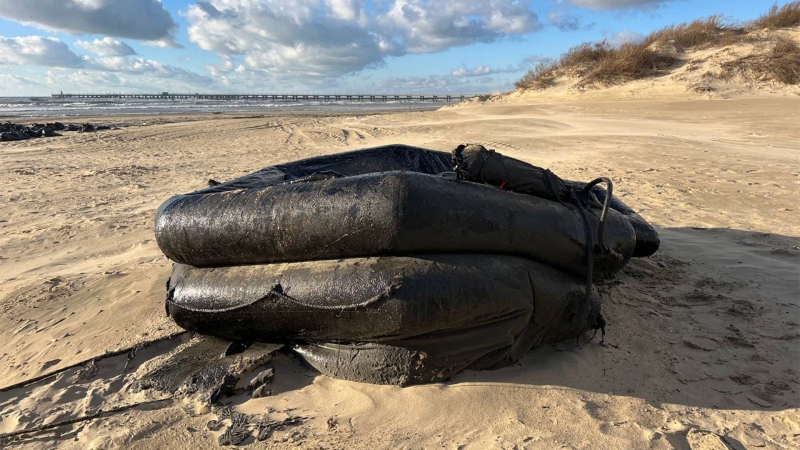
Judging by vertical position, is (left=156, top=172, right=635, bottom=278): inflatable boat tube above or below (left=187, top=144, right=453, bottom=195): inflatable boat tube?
below

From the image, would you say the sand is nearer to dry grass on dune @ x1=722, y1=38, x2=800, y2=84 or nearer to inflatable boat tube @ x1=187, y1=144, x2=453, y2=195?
inflatable boat tube @ x1=187, y1=144, x2=453, y2=195

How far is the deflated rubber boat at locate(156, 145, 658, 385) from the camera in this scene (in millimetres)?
2811

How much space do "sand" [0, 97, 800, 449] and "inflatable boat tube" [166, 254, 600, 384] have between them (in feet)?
0.60

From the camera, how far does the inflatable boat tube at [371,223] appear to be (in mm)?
2881

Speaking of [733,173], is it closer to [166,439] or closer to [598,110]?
[166,439]

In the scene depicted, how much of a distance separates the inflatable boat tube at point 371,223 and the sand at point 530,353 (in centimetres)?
75

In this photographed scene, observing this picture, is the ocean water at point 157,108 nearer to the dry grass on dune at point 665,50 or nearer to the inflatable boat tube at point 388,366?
the dry grass on dune at point 665,50

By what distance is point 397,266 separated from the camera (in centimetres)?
283

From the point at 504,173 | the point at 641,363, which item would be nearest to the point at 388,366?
the point at 504,173

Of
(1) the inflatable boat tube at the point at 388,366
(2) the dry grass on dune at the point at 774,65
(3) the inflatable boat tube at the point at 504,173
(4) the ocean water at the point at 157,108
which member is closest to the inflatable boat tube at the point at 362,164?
(3) the inflatable boat tube at the point at 504,173

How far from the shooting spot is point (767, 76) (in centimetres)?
1919

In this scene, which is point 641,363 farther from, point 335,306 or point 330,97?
point 330,97

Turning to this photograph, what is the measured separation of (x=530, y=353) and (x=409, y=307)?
1067mm

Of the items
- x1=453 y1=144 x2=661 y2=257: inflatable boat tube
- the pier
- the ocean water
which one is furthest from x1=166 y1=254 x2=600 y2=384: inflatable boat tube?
the pier
